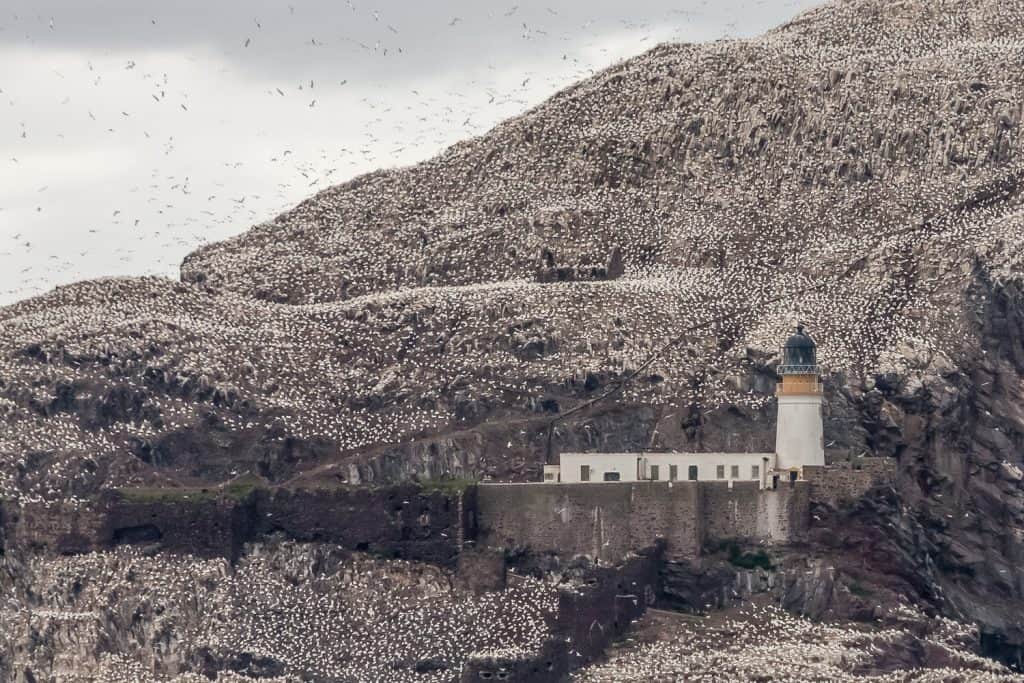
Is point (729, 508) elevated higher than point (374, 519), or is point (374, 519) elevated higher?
point (729, 508)

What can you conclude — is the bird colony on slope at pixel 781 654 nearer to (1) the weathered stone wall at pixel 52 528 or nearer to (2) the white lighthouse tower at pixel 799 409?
(2) the white lighthouse tower at pixel 799 409

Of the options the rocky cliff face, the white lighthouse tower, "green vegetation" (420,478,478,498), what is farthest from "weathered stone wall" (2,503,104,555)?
the white lighthouse tower

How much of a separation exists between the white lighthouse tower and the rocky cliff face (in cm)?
292

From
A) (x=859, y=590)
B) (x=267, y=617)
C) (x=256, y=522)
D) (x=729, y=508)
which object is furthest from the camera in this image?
(x=256, y=522)

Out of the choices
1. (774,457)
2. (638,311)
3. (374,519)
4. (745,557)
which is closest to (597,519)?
(745,557)

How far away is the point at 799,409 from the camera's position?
149875mm

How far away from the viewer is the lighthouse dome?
150 metres

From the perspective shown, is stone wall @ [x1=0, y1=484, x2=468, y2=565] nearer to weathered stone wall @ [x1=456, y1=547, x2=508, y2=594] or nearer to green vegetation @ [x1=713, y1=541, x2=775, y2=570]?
weathered stone wall @ [x1=456, y1=547, x2=508, y2=594]

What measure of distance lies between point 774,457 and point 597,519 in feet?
19.6

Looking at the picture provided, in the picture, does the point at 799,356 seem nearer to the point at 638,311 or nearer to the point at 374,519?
the point at 638,311

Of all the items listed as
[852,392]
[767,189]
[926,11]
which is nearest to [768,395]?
[852,392]

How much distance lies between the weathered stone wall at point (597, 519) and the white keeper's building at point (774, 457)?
5.73 feet

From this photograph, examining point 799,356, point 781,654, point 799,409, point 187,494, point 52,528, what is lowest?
point 781,654

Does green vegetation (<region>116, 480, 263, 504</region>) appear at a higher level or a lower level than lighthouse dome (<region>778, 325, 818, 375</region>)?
lower
